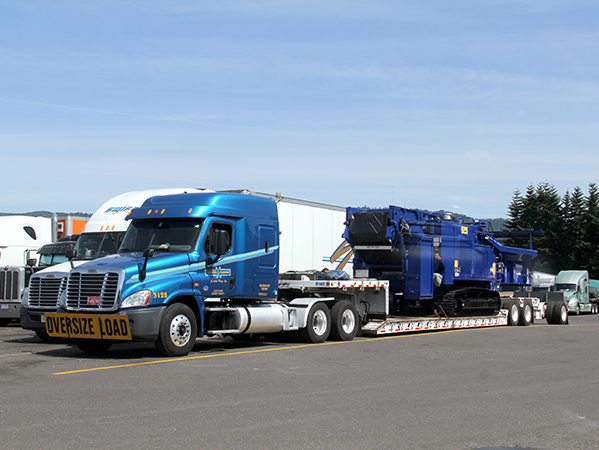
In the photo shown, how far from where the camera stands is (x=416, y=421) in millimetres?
7102

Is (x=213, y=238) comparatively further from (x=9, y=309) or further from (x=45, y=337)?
(x=9, y=309)

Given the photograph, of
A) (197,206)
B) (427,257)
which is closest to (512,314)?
(427,257)

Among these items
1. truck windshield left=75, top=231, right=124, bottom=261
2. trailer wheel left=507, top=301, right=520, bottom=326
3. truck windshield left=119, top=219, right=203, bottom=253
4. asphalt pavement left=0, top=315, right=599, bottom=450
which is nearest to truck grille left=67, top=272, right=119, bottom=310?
asphalt pavement left=0, top=315, right=599, bottom=450

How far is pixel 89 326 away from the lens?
11.6m

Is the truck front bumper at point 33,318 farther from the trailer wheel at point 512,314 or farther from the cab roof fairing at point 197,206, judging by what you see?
the trailer wheel at point 512,314

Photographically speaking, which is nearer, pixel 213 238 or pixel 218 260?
pixel 213 238

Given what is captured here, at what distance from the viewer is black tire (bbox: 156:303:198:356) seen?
11.6m

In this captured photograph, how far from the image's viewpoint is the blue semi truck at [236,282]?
1163 centimetres

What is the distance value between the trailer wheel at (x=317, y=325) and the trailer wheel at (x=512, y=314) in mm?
9986

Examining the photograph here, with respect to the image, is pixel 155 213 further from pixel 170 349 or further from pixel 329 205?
pixel 329 205

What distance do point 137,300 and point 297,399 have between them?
4.41 meters

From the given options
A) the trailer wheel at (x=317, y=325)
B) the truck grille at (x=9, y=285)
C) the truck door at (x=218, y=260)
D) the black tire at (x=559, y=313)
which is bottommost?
the black tire at (x=559, y=313)

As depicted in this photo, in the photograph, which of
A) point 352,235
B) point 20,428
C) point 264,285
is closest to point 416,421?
point 20,428

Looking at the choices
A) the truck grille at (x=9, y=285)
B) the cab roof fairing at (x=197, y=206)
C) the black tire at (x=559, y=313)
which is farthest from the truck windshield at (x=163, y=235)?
the black tire at (x=559, y=313)
